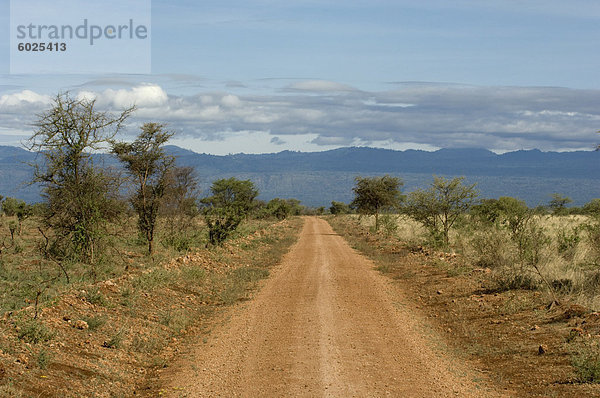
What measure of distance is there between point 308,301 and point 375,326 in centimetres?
299

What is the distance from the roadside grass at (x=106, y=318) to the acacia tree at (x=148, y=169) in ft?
10.1

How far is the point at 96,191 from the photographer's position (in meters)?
16.9

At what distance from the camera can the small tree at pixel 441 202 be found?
87.4 feet

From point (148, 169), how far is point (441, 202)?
14.3 m

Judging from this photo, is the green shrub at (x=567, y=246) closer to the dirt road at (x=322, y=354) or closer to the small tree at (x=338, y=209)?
the dirt road at (x=322, y=354)

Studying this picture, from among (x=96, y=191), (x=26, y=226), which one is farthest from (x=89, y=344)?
(x=26, y=226)

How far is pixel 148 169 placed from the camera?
2253 centimetres

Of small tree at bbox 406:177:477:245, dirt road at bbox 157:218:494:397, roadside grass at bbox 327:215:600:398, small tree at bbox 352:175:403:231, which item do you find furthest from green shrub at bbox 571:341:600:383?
small tree at bbox 352:175:403:231

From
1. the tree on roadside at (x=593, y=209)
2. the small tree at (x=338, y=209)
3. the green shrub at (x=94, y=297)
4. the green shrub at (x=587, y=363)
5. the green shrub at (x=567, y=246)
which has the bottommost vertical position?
the small tree at (x=338, y=209)

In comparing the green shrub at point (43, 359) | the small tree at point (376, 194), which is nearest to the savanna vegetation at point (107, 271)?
the green shrub at point (43, 359)

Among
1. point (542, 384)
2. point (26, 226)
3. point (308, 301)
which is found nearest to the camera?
point (542, 384)

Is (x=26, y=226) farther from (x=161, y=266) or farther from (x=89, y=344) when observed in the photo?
(x=89, y=344)

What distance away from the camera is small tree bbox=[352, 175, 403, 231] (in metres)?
48.7

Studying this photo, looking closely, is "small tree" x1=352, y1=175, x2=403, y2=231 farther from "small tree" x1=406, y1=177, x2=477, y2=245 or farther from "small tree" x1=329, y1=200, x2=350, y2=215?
"small tree" x1=329, y1=200, x2=350, y2=215
